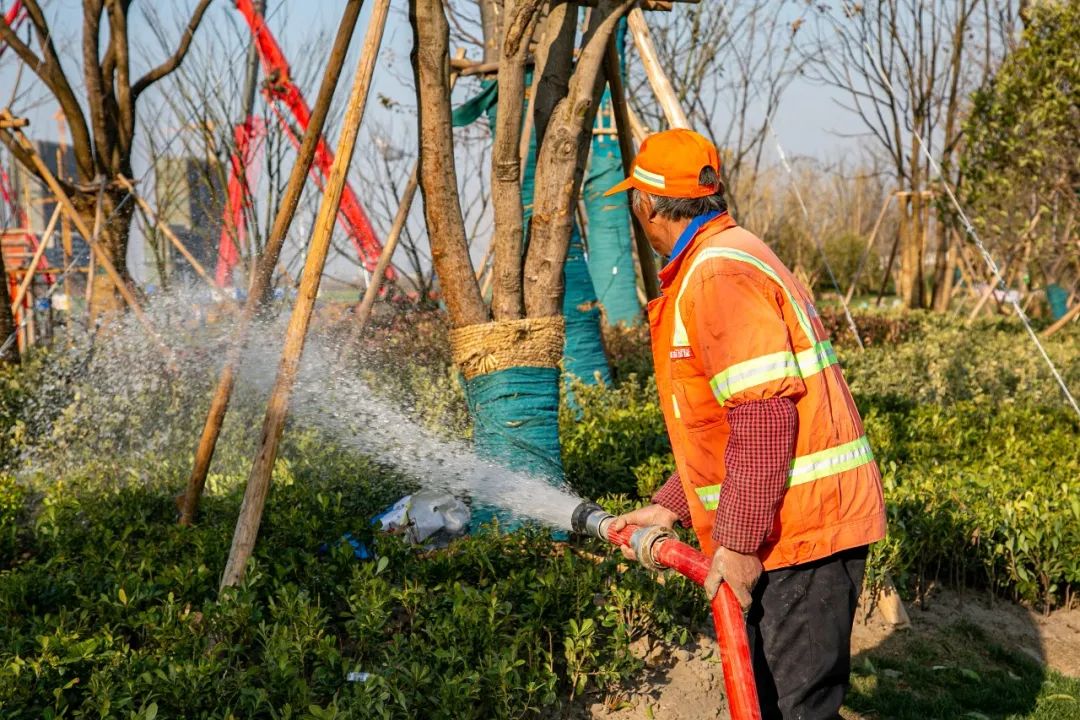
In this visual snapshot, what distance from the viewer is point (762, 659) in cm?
270

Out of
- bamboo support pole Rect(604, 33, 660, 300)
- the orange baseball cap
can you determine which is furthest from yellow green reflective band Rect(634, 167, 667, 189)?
bamboo support pole Rect(604, 33, 660, 300)

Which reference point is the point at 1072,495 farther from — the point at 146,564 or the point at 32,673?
the point at 32,673

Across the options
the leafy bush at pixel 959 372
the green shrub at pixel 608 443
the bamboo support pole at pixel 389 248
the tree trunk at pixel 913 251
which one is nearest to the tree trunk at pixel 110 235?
the green shrub at pixel 608 443

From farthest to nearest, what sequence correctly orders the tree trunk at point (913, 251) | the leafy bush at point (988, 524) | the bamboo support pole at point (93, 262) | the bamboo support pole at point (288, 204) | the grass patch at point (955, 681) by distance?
the tree trunk at point (913, 251), the bamboo support pole at point (93, 262), the leafy bush at point (988, 524), the bamboo support pole at point (288, 204), the grass patch at point (955, 681)

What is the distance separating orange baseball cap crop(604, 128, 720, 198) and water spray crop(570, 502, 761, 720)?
87cm

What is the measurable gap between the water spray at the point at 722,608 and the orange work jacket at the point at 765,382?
13cm

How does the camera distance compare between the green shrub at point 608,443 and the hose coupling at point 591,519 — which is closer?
the hose coupling at point 591,519

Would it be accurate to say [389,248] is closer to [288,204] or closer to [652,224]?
[288,204]

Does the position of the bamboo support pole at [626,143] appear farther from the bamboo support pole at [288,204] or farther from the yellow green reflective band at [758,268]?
the yellow green reflective band at [758,268]

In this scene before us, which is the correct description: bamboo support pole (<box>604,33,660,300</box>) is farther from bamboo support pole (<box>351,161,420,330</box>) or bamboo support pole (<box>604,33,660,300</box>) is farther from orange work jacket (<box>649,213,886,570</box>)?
orange work jacket (<box>649,213,886,570</box>)

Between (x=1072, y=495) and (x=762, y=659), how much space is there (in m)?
3.09

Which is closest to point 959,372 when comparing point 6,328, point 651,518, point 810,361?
point 651,518

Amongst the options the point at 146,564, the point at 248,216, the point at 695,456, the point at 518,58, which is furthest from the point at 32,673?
the point at 248,216

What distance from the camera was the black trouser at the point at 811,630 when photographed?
2.54m
